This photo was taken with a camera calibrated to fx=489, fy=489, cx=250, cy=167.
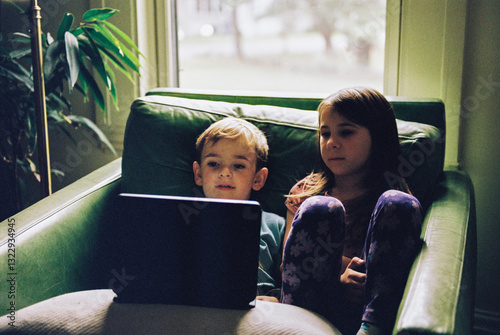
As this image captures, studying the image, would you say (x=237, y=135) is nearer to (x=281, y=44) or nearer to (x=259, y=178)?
(x=259, y=178)

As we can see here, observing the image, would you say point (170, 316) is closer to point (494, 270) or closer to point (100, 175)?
Result: point (100, 175)

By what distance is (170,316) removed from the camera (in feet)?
2.79

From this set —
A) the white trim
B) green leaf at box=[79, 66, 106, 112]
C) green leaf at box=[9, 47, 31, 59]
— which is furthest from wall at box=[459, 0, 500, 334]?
green leaf at box=[9, 47, 31, 59]

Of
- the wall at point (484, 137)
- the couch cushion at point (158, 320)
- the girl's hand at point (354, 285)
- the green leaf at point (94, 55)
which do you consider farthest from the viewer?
the green leaf at point (94, 55)

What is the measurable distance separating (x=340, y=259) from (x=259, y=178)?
41cm

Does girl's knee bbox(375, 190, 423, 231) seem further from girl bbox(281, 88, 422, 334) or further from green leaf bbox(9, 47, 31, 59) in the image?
green leaf bbox(9, 47, 31, 59)

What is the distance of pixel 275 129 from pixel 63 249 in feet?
2.11

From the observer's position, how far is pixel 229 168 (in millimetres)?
1305

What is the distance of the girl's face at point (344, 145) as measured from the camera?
3.93 feet

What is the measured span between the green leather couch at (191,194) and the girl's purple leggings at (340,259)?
0.06 meters

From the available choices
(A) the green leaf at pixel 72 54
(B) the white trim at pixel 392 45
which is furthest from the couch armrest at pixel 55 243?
(B) the white trim at pixel 392 45

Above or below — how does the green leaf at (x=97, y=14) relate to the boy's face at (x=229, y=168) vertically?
above

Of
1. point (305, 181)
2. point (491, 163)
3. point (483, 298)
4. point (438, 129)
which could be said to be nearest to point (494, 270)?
point (483, 298)

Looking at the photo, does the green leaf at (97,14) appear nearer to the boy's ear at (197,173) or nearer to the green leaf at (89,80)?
the green leaf at (89,80)
